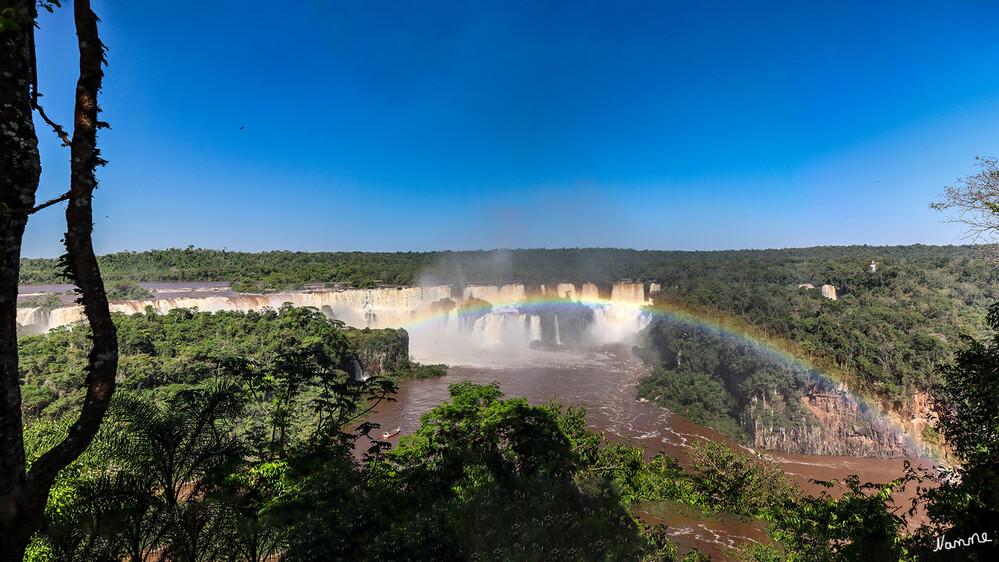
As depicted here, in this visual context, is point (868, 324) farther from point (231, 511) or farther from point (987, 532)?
point (231, 511)

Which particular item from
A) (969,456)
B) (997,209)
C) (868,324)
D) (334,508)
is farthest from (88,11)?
(868,324)

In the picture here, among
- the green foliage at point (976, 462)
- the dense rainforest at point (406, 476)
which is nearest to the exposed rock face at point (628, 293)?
the dense rainforest at point (406, 476)

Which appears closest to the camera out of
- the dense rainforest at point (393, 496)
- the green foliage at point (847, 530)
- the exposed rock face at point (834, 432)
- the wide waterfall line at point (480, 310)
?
the dense rainforest at point (393, 496)

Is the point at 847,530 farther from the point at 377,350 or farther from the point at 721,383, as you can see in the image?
the point at 377,350

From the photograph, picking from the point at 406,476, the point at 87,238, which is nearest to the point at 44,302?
the point at 406,476

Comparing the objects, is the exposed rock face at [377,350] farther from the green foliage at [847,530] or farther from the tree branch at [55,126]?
the tree branch at [55,126]

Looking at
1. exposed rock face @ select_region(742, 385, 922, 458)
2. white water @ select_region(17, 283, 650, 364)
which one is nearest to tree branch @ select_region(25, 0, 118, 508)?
exposed rock face @ select_region(742, 385, 922, 458)
